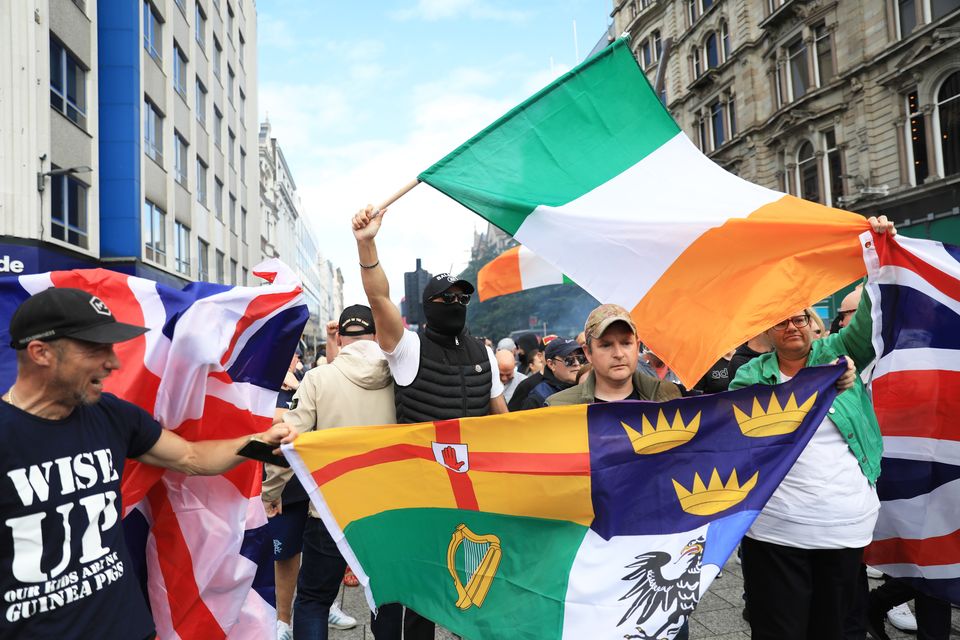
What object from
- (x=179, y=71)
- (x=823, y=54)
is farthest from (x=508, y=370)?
(x=179, y=71)

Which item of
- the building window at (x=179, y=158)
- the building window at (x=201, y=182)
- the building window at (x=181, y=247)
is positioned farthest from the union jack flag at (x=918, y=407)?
the building window at (x=201, y=182)

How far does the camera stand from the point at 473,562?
2.75m

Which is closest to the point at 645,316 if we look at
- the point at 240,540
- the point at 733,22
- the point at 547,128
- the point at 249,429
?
the point at 547,128

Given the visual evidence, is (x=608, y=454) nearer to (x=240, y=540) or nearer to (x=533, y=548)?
(x=533, y=548)

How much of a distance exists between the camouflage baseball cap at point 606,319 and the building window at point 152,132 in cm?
2043

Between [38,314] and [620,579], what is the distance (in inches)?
90.1

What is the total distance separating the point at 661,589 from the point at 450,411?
46.9 inches

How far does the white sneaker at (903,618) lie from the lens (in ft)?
13.1

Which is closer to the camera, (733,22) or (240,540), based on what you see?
(240,540)

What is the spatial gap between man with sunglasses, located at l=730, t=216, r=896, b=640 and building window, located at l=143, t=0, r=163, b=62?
74.4ft

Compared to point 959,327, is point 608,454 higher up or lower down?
lower down

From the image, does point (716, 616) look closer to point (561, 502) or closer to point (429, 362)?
point (561, 502)

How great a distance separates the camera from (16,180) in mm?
13328

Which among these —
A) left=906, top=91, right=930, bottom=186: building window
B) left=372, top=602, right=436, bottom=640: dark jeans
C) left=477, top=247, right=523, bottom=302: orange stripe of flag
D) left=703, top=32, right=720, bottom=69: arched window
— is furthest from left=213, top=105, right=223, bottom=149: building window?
left=372, top=602, right=436, bottom=640: dark jeans
